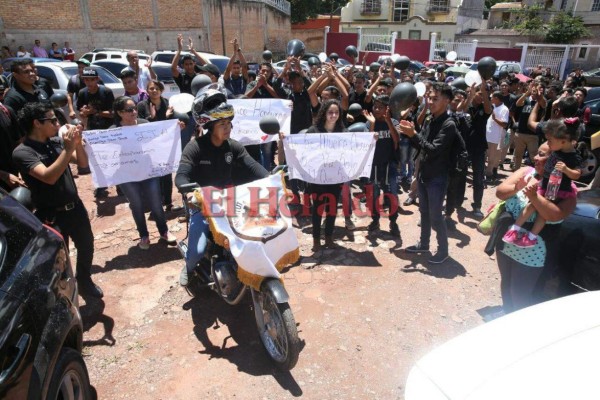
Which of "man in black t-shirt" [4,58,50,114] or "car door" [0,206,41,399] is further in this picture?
"man in black t-shirt" [4,58,50,114]

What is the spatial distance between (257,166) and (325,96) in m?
2.43

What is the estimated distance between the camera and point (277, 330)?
3156 mm

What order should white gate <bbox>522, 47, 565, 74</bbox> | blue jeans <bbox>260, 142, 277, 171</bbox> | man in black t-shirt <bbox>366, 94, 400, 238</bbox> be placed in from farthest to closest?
white gate <bbox>522, 47, 565, 74</bbox>
blue jeans <bbox>260, 142, 277, 171</bbox>
man in black t-shirt <bbox>366, 94, 400, 238</bbox>

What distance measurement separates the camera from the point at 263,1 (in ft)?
110

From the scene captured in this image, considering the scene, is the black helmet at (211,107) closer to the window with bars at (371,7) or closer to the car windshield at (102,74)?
the car windshield at (102,74)

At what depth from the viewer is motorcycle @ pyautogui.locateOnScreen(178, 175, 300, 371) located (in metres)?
2.97

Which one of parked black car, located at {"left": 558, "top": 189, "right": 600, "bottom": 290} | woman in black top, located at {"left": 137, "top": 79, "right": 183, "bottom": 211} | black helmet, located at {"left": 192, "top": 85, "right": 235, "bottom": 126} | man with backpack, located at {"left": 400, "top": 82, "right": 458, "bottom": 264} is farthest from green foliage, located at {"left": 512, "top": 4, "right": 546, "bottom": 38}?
black helmet, located at {"left": 192, "top": 85, "right": 235, "bottom": 126}

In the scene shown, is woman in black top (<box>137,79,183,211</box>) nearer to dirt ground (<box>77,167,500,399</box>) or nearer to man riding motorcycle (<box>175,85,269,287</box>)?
dirt ground (<box>77,167,500,399</box>)

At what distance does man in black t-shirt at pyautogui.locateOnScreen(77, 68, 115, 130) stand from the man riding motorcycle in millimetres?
3284

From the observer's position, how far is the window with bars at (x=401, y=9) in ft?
143

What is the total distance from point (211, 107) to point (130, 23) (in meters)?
27.2

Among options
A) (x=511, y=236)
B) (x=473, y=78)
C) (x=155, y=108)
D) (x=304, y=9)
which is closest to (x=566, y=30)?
(x=304, y=9)

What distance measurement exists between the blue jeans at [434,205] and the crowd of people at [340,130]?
1cm

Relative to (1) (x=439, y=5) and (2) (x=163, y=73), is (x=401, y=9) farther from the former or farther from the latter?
(2) (x=163, y=73)
